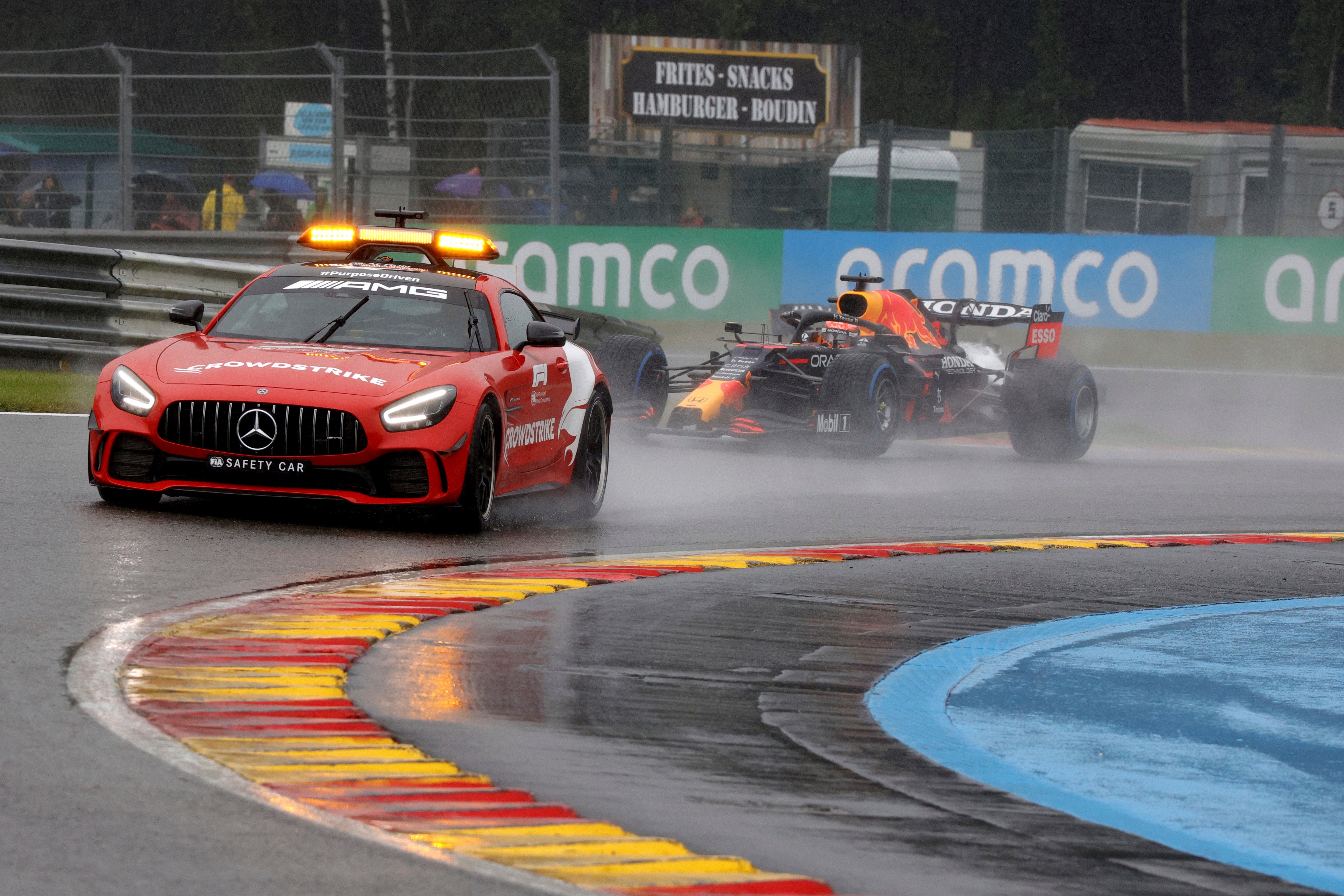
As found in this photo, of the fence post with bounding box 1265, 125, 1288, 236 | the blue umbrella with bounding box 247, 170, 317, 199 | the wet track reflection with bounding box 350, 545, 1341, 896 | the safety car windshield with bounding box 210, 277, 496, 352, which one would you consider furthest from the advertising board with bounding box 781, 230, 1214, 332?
the wet track reflection with bounding box 350, 545, 1341, 896

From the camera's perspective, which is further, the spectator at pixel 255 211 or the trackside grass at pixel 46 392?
the spectator at pixel 255 211

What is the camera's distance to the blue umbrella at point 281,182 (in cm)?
2425

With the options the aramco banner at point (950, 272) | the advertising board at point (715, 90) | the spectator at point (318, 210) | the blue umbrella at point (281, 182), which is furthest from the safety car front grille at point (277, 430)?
the advertising board at point (715, 90)

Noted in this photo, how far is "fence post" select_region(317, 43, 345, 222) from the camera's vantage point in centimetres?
1867

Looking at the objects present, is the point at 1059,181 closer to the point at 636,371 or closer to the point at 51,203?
the point at 636,371

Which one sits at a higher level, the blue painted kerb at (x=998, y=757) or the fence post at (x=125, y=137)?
the fence post at (x=125, y=137)

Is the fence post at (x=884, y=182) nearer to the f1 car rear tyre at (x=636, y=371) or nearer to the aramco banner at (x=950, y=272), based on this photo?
the aramco banner at (x=950, y=272)

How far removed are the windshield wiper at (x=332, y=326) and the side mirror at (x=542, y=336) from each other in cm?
79

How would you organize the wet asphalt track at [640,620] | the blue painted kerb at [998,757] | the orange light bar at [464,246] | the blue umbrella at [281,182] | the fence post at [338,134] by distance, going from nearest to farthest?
the wet asphalt track at [640,620] → the blue painted kerb at [998,757] → the orange light bar at [464,246] → the fence post at [338,134] → the blue umbrella at [281,182]

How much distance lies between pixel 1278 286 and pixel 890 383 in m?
6.16

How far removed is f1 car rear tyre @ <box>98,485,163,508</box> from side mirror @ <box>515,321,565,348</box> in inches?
74.1

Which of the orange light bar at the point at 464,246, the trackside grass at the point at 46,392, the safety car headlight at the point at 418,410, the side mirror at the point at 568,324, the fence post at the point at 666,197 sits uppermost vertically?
the fence post at the point at 666,197

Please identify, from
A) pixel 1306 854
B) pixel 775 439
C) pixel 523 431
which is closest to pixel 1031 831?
pixel 1306 854

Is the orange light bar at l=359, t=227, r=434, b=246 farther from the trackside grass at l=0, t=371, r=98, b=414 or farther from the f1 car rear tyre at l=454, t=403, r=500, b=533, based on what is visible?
the trackside grass at l=0, t=371, r=98, b=414
